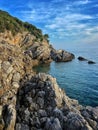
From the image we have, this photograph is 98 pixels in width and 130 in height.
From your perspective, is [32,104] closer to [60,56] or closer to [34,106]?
[34,106]

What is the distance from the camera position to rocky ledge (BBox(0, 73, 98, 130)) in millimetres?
35062

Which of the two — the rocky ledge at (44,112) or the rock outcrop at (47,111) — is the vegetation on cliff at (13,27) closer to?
the rock outcrop at (47,111)

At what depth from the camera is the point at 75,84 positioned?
75125 millimetres

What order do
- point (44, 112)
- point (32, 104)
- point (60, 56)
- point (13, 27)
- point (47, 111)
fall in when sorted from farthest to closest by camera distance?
point (60, 56), point (13, 27), point (32, 104), point (47, 111), point (44, 112)

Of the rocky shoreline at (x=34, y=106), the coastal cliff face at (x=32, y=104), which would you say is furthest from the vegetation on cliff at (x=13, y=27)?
the rocky shoreline at (x=34, y=106)

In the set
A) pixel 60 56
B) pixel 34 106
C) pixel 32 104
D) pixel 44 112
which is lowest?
pixel 44 112

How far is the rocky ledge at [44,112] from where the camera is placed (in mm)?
35062

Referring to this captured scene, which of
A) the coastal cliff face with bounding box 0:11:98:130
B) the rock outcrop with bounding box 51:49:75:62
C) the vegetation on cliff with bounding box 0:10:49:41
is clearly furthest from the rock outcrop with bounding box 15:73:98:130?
the rock outcrop with bounding box 51:49:75:62

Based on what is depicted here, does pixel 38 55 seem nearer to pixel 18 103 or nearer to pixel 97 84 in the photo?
pixel 97 84

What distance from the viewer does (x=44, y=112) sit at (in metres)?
38.2

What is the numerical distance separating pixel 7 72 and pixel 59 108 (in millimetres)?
11846

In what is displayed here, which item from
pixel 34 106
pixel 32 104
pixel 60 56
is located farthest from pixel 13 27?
pixel 34 106

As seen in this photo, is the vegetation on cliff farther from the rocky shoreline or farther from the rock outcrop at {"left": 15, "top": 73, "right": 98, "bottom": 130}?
the rock outcrop at {"left": 15, "top": 73, "right": 98, "bottom": 130}

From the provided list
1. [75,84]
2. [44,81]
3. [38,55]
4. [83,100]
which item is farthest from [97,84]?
[38,55]
